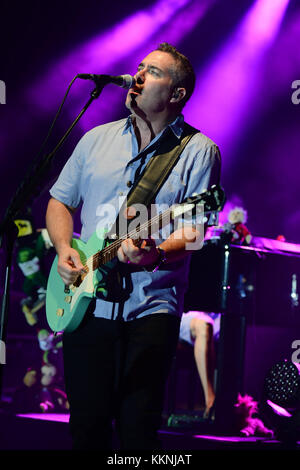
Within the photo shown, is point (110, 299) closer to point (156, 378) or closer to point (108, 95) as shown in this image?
point (156, 378)

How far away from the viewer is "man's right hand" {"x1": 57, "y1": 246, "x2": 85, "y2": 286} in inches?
100

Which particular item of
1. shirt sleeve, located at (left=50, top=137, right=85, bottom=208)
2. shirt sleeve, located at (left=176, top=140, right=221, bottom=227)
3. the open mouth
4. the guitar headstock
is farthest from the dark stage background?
the guitar headstock

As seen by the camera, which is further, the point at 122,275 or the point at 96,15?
the point at 96,15

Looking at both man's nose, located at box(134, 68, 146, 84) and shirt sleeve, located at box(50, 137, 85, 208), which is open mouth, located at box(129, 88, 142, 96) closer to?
man's nose, located at box(134, 68, 146, 84)

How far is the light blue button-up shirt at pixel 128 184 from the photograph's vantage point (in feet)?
8.18

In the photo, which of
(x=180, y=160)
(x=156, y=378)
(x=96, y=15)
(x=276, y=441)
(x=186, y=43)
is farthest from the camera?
(x=186, y=43)

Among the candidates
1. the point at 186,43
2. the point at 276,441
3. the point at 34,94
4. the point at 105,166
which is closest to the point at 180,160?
the point at 105,166

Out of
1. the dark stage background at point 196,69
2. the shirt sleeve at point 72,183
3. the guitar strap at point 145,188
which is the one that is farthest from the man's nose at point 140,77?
the dark stage background at point 196,69

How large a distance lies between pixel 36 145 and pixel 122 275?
4.82 m

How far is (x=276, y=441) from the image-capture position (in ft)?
13.5

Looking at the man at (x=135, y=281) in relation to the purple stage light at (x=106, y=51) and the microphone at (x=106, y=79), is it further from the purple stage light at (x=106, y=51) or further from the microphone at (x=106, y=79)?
the purple stage light at (x=106, y=51)

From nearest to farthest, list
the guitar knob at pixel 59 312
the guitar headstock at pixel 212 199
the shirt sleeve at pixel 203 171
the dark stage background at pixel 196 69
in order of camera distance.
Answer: the guitar headstock at pixel 212 199 → the shirt sleeve at pixel 203 171 → the guitar knob at pixel 59 312 → the dark stage background at pixel 196 69

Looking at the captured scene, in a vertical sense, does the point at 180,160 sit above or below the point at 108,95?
below

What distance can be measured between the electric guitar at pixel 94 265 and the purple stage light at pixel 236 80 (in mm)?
5336
